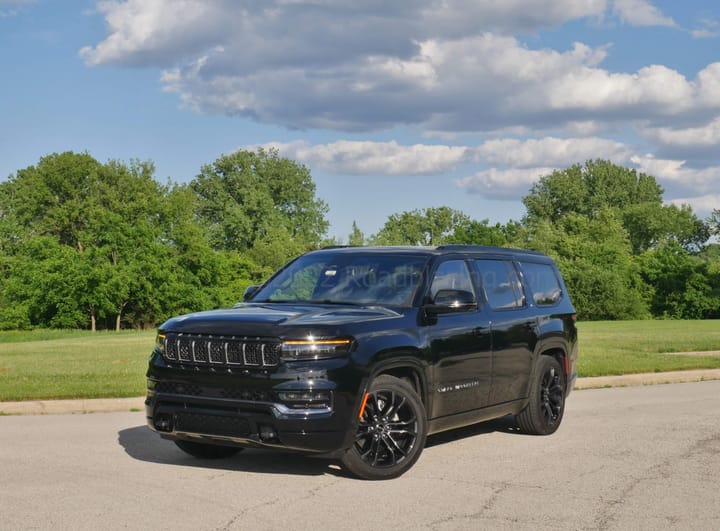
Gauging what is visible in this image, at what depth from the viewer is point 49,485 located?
7.57 metres

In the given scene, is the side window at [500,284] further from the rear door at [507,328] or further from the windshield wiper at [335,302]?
the windshield wiper at [335,302]

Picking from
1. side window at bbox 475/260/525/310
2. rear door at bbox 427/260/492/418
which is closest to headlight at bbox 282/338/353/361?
rear door at bbox 427/260/492/418

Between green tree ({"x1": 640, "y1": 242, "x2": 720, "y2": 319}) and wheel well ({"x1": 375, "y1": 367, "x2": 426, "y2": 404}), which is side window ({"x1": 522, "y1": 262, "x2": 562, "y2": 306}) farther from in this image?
green tree ({"x1": 640, "y1": 242, "x2": 720, "y2": 319})

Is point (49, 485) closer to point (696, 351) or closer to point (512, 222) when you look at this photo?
point (696, 351)

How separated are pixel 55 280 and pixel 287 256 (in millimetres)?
25174

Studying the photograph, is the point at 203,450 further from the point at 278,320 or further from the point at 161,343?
the point at 278,320

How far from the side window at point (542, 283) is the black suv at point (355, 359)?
1.36 feet

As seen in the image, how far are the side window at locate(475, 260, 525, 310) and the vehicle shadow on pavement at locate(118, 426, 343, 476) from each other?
7.48 ft

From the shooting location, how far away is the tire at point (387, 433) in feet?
25.4

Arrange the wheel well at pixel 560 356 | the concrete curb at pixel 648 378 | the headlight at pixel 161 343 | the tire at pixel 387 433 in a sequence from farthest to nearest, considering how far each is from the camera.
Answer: the concrete curb at pixel 648 378 → the wheel well at pixel 560 356 → the headlight at pixel 161 343 → the tire at pixel 387 433

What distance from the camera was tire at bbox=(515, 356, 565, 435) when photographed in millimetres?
10203

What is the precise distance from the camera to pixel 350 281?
8.94 meters

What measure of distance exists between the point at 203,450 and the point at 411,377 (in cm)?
203

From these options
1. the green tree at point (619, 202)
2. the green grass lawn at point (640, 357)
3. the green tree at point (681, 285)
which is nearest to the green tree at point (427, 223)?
the green tree at point (619, 202)
